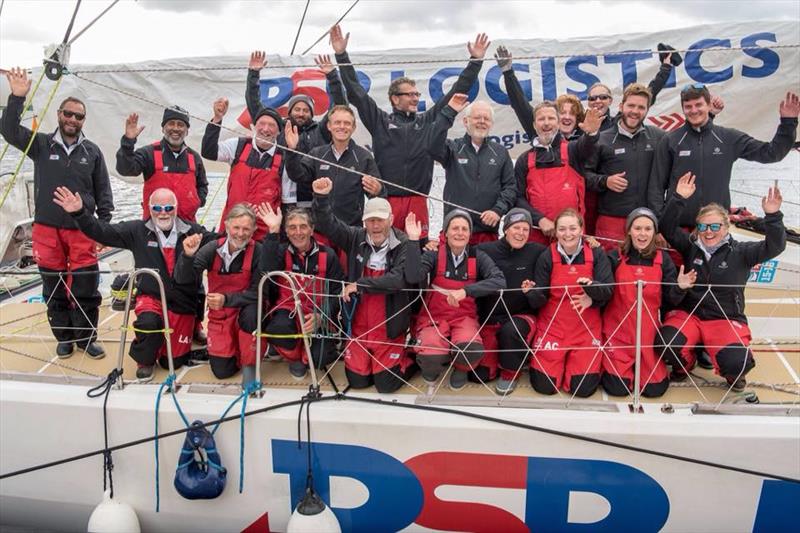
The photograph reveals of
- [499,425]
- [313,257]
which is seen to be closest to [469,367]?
[499,425]

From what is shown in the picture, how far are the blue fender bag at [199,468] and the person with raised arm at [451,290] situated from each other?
1.13 m

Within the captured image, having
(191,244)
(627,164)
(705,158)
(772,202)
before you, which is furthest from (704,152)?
(191,244)

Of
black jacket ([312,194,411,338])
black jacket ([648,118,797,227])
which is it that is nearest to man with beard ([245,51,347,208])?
black jacket ([312,194,411,338])

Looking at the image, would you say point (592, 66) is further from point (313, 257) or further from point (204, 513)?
point (204, 513)

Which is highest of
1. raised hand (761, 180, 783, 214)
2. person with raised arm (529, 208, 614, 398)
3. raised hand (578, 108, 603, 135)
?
raised hand (578, 108, 603, 135)

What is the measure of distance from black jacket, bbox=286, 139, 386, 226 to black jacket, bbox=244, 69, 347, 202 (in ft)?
0.46

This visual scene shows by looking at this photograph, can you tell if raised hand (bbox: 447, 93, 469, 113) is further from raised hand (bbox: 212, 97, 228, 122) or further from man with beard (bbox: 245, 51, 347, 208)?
raised hand (bbox: 212, 97, 228, 122)

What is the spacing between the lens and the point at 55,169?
159 inches

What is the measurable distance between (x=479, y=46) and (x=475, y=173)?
0.83 meters

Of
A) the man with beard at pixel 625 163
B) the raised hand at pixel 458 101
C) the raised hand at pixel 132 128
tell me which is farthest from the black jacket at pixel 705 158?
the raised hand at pixel 132 128

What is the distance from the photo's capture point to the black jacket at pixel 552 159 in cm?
383

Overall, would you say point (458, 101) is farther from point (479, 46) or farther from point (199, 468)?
point (199, 468)

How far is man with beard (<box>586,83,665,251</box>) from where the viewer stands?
13.0 ft

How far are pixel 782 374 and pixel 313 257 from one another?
8.84ft
